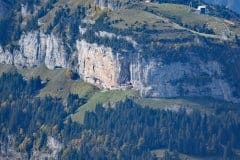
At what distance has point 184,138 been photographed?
19650 cm

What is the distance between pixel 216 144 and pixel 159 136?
10067 millimetres

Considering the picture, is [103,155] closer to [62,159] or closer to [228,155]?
[62,159]

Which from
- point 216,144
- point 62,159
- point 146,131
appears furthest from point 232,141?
point 62,159

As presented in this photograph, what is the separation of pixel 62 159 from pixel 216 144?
27054 millimetres

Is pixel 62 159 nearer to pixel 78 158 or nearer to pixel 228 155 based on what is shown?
pixel 78 158

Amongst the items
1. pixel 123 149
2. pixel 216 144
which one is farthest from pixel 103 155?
pixel 216 144

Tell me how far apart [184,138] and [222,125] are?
795cm

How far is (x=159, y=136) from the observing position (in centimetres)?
19775

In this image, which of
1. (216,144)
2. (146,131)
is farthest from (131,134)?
(216,144)

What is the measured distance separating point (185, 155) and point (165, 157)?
16.7 feet

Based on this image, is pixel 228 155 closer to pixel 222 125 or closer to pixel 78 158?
pixel 222 125

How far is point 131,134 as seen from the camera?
7869 inches

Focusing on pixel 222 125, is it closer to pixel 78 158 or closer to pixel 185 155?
pixel 185 155

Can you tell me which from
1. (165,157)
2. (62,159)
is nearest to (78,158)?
(62,159)
